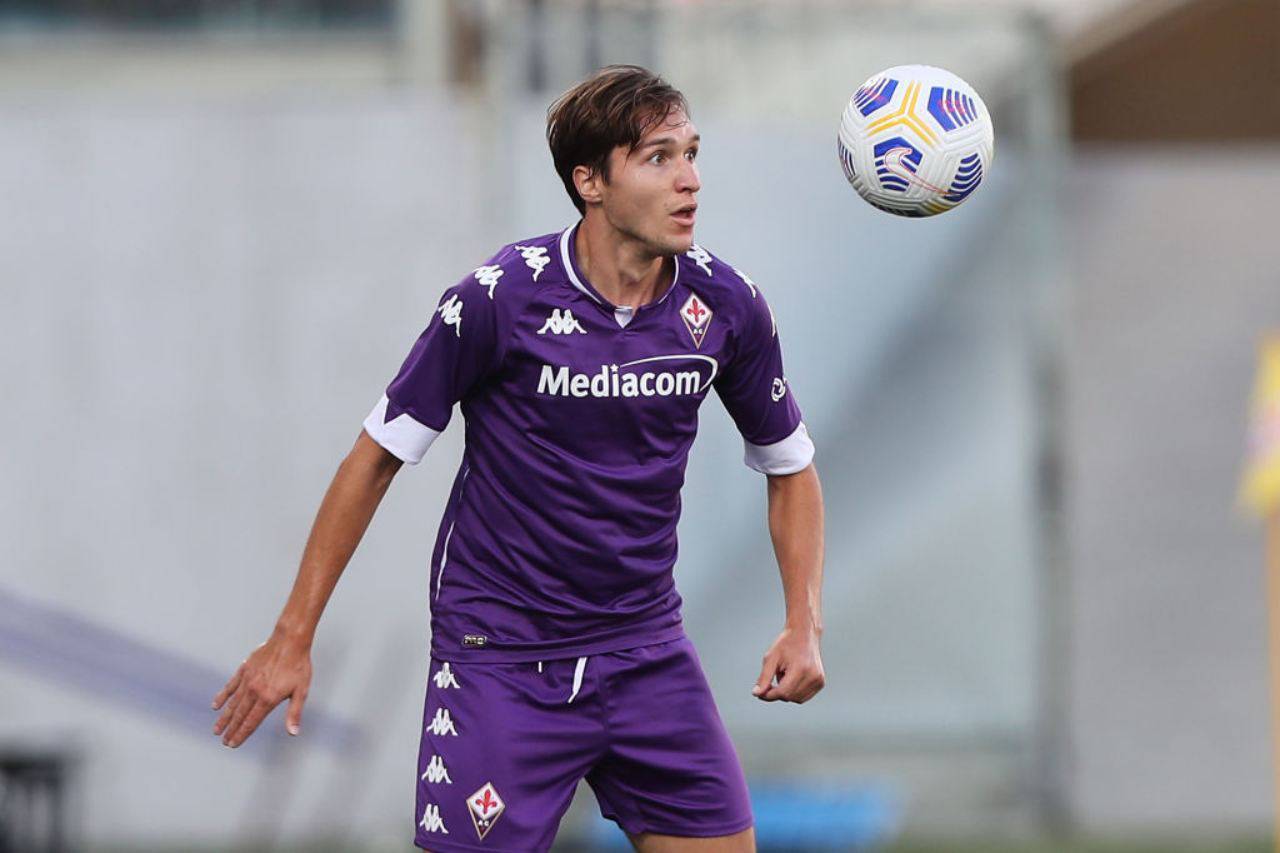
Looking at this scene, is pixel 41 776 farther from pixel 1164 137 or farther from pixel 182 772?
pixel 1164 137

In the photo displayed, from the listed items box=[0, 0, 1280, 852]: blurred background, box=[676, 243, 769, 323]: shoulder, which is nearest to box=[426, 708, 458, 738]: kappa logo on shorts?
box=[676, 243, 769, 323]: shoulder

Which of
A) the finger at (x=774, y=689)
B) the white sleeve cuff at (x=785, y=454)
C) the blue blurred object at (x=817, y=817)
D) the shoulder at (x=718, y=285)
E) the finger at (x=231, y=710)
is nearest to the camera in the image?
the finger at (x=231, y=710)

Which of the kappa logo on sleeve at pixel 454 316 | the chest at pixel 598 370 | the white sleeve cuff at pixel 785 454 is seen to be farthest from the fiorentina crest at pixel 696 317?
the kappa logo on sleeve at pixel 454 316

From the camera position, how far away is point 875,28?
1092 cm

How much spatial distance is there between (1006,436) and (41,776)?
16.5ft

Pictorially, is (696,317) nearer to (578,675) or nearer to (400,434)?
(400,434)

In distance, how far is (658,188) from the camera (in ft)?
16.1

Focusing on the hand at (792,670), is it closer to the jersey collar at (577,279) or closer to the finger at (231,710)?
the jersey collar at (577,279)

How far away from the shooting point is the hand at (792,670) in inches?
197

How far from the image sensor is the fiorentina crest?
16.6 feet

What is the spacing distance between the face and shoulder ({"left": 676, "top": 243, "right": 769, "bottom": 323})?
17 cm

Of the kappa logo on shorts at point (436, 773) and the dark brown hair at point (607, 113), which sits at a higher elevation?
the dark brown hair at point (607, 113)

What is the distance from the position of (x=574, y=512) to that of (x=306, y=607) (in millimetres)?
657

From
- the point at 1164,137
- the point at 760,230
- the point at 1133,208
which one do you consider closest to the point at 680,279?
the point at 760,230
